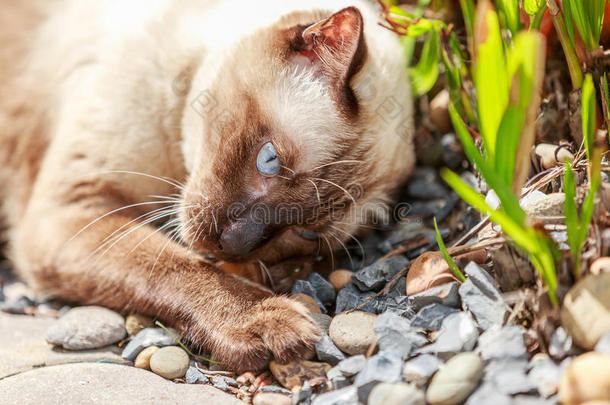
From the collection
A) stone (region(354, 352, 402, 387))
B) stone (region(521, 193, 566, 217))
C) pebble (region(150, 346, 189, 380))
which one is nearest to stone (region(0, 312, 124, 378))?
pebble (region(150, 346, 189, 380))

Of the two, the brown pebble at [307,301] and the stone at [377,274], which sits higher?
the stone at [377,274]

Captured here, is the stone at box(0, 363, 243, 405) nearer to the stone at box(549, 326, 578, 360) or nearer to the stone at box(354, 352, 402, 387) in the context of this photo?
the stone at box(354, 352, 402, 387)

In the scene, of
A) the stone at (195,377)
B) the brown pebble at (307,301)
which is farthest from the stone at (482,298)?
the stone at (195,377)

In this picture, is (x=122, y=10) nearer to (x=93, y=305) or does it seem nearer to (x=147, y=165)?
(x=147, y=165)

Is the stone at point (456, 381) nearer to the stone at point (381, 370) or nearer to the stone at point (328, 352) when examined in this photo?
the stone at point (381, 370)

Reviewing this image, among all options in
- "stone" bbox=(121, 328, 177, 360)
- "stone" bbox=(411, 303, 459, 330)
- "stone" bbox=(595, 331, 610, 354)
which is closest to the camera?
"stone" bbox=(595, 331, 610, 354)

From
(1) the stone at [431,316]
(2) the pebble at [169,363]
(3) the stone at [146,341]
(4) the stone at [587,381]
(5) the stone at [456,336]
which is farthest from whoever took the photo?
(3) the stone at [146,341]
